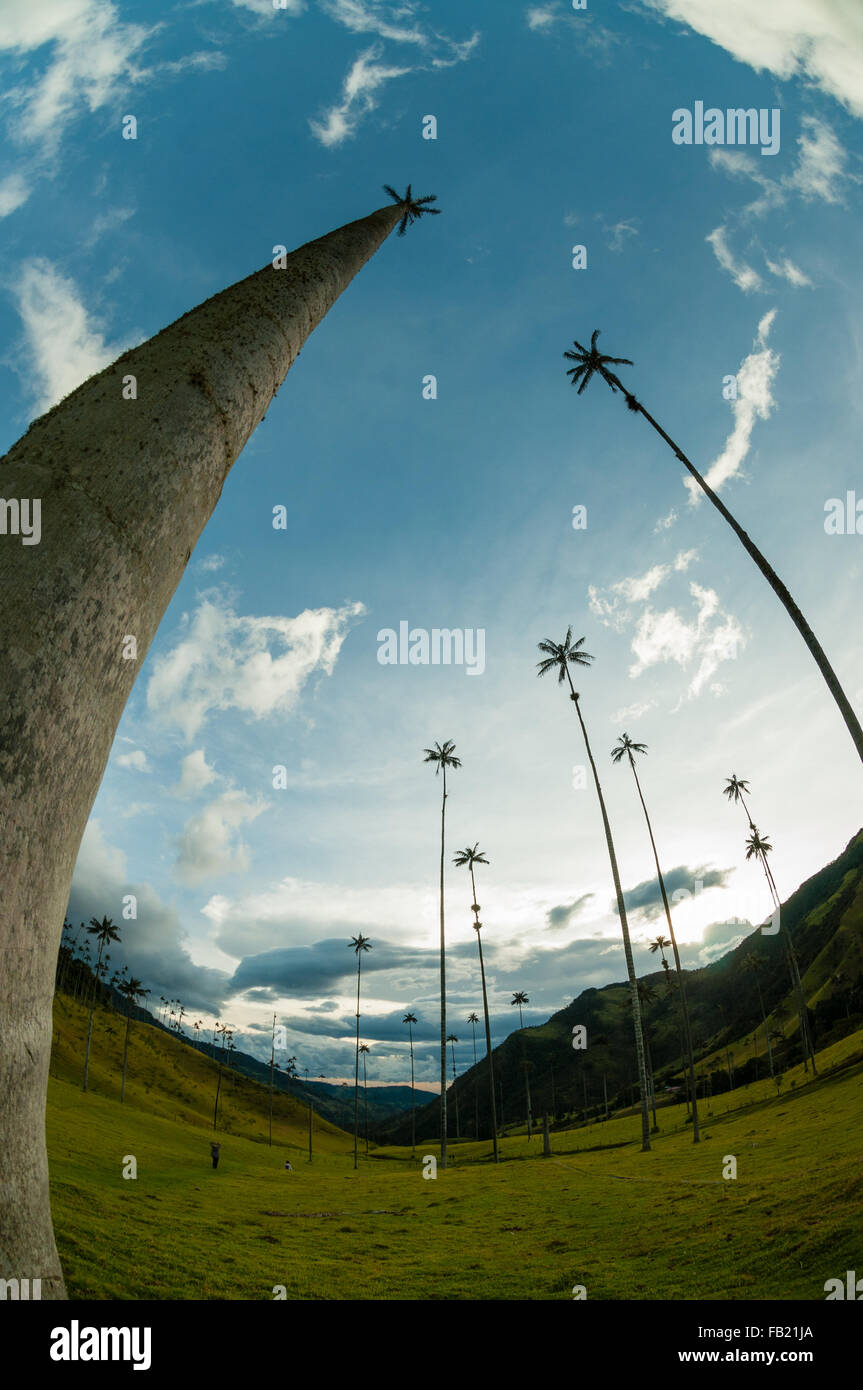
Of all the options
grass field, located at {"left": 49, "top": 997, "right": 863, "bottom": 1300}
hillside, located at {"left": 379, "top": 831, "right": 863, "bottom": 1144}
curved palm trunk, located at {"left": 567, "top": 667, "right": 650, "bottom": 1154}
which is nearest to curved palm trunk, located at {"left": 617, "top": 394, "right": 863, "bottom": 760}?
grass field, located at {"left": 49, "top": 997, "right": 863, "bottom": 1300}

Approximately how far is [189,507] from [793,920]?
208940mm

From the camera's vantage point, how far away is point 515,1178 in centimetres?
3512

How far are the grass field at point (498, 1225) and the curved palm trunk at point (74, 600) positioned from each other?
12220mm

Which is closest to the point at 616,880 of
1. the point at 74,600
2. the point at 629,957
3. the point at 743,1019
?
the point at 629,957

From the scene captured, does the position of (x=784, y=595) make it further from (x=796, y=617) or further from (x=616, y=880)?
(x=616, y=880)

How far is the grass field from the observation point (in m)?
11.2

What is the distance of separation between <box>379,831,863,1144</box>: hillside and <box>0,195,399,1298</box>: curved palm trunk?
10122 cm

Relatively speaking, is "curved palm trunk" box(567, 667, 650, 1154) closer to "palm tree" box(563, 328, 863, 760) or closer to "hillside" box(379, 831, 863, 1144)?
"palm tree" box(563, 328, 863, 760)

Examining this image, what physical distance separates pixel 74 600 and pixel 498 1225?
2571 centimetres

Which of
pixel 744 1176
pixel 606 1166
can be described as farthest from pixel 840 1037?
pixel 744 1176

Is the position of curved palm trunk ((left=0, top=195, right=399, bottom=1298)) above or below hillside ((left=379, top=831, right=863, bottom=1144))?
above

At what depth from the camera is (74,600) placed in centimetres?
223

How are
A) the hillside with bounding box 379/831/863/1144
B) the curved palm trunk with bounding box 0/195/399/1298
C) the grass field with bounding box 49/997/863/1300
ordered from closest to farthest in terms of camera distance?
the curved palm trunk with bounding box 0/195/399/1298
the grass field with bounding box 49/997/863/1300
the hillside with bounding box 379/831/863/1144
